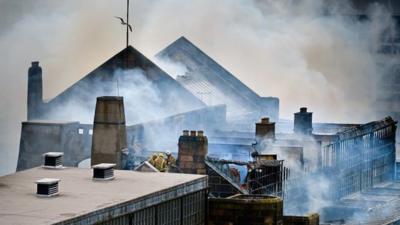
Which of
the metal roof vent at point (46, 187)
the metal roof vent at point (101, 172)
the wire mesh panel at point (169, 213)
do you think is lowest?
the wire mesh panel at point (169, 213)

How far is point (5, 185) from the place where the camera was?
56.2 metres

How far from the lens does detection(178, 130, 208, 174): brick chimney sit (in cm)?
6850

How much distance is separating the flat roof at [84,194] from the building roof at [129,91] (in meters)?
24.9

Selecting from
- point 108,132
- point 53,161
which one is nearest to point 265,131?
point 108,132

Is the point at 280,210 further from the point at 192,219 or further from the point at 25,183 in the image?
the point at 25,183

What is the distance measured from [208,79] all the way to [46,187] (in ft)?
164

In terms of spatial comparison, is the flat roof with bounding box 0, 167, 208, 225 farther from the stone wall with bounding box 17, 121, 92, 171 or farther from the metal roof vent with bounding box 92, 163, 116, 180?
the stone wall with bounding box 17, 121, 92, 171

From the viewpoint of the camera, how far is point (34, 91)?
8719 centimetres

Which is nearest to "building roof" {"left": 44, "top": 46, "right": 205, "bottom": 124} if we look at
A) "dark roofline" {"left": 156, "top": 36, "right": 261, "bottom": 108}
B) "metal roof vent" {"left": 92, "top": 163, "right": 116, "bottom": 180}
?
"dark roofline" {"left": 156, "top": 36, "right": 261, "bottom": 108}

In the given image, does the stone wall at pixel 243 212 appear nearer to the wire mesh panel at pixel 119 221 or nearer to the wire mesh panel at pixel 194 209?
the wire mesh panel at pixel 194 209

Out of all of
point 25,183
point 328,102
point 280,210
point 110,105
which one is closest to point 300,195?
point 110,105

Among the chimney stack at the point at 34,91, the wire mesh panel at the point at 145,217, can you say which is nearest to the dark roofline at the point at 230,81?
the chimney stack at the point at 34,91

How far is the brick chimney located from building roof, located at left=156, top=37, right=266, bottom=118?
32.5m

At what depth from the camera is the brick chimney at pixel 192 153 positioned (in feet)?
225
